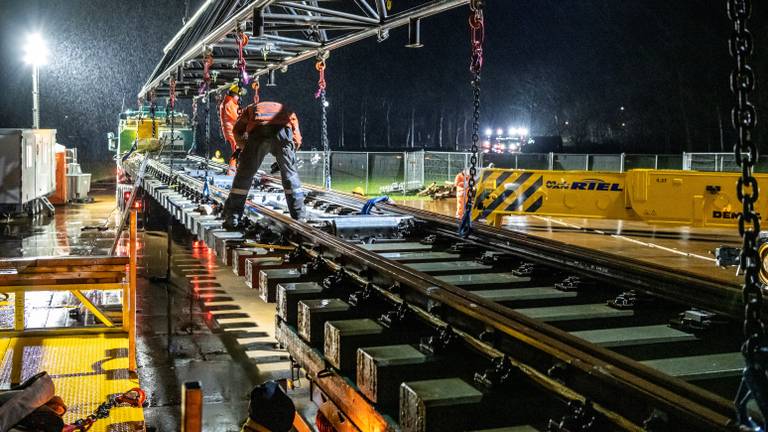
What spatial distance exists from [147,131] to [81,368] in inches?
735

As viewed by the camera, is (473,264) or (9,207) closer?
(473,264)

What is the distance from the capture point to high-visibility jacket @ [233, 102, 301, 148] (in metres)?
8.86

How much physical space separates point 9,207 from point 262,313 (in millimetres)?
12128

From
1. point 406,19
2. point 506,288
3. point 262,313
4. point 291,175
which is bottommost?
point 262,313

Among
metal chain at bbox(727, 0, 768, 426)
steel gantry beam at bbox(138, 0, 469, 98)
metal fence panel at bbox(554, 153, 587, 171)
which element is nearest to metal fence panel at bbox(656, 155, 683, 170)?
metal fence panel at bbox(554, 153, 587, 171)

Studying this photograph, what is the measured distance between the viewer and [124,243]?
16.0 m

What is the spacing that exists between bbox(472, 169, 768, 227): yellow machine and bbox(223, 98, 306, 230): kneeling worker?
6385 millimetres

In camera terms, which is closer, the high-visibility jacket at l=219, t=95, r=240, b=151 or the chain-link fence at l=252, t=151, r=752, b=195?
the high-visibility jacket at l=219, t=95, r=240, b=151

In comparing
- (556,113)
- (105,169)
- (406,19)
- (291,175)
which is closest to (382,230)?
(291,175)

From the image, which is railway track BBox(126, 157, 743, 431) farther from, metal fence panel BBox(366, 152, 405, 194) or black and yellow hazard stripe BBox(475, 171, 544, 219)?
metal fence panel BBox(366, 152, 405, 194)

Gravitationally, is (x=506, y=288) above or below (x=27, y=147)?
below

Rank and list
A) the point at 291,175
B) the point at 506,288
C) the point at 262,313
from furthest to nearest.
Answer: the point at 262,313 → the point at 291,175 → the point at 506,288

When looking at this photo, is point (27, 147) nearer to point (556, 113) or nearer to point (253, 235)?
point (253, 235)

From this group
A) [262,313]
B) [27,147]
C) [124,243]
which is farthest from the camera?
[27,147]
